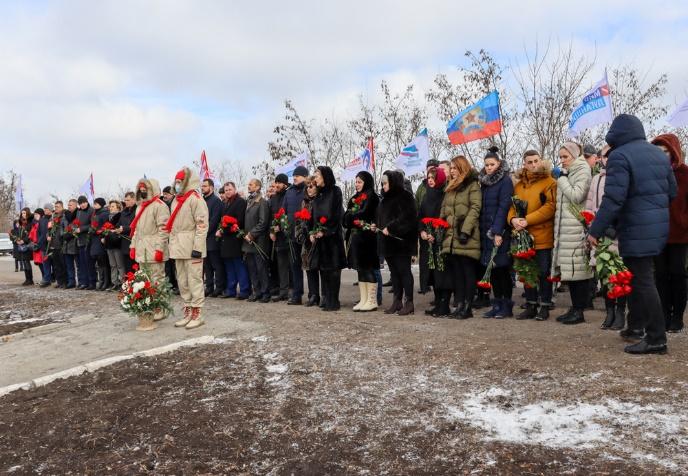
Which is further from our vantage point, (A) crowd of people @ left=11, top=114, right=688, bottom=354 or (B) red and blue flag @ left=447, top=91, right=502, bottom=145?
(B) red and blue flag @ left=447, top=91, right=502, bottom=145

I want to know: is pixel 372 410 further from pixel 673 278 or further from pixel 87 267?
pixel 87 267

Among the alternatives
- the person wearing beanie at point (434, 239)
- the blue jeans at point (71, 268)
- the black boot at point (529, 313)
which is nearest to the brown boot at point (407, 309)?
the person wearing beanie at point (434, 239)

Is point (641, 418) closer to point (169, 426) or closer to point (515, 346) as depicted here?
point (515, 346)

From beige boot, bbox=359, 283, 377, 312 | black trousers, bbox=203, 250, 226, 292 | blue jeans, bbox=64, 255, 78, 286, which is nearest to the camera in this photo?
beige boot, bbox=359, 283, 377, 312

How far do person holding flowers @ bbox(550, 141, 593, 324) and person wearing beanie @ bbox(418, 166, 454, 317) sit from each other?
1533 mm

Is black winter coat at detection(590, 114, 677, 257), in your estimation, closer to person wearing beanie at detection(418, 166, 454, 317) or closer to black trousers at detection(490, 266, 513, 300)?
black trousers at detection(490, 266, 513, 300)

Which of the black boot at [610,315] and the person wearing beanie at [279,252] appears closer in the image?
the black boot at [610,315]

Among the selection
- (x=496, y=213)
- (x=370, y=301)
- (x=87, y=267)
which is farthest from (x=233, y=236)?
(x=87, y=267)

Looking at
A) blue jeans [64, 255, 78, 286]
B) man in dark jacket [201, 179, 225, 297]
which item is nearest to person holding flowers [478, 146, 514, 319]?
man in dark jacket [201, 179, 225, 297]

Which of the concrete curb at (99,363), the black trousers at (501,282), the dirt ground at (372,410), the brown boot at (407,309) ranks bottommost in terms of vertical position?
the dirt ground at (372,410)

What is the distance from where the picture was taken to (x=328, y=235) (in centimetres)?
891

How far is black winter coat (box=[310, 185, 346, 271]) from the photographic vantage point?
350 inches

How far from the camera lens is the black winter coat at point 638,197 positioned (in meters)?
5.24

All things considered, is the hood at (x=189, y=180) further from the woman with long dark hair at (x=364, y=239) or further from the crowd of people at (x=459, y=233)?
the woman with long dark hair at (x=364, y=239)
